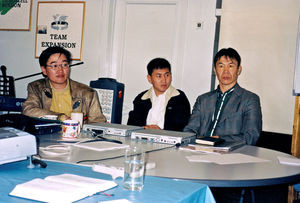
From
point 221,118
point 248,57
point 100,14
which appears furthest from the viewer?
point 100,14

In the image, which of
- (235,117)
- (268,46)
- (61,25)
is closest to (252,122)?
(235,117)

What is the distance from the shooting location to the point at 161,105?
3.30m

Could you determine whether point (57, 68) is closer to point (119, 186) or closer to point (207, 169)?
point (207, 169)

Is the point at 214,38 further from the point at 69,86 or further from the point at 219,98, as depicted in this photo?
the point at 69,86

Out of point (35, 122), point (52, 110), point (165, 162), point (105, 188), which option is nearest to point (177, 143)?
point (165, 162)

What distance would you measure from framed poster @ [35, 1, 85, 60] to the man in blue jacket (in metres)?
1.30

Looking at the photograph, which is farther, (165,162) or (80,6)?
(80,6)

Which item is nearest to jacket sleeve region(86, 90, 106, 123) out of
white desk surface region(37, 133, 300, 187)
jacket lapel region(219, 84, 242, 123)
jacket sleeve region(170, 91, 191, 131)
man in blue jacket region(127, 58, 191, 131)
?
man in blue jacket region(127, 58, 191, 131)

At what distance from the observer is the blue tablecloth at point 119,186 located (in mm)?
995

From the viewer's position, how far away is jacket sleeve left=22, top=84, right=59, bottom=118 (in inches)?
106

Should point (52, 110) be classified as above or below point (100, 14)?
below

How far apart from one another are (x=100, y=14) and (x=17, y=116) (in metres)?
2.41

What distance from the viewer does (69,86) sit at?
3053 millimetres

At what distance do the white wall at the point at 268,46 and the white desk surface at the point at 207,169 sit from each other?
5.89ft
